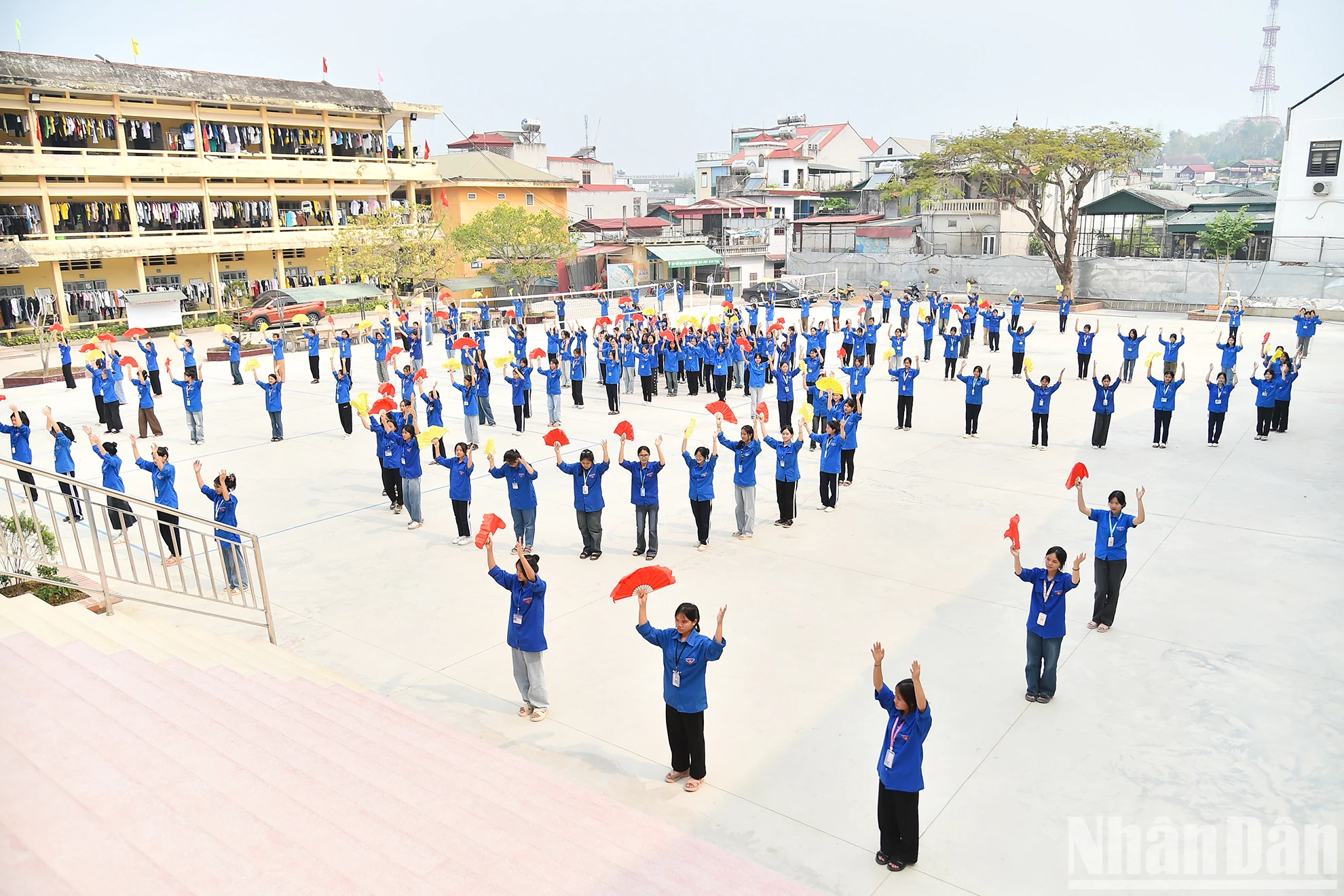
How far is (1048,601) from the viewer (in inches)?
278

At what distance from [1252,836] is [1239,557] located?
547 cm

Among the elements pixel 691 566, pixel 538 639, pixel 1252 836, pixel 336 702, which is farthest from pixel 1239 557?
pixel 336 702

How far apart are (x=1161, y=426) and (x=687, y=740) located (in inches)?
477

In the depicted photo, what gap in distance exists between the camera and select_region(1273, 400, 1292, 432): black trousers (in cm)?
1562

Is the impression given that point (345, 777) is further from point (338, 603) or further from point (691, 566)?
point (691, 566)

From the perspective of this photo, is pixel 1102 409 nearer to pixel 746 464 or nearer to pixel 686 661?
pixel 746 464

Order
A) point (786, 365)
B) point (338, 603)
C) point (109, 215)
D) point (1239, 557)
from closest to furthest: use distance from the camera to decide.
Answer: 1. point (338, 603)
2. point (1239, 557)
3. point (786, 365)
4. point (109, 215)

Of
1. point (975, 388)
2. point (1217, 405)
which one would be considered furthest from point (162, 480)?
point (1217, 405)

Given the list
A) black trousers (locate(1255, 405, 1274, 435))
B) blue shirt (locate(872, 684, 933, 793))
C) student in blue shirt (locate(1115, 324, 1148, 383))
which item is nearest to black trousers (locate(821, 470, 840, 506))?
blue shirt (locate(872, 684, 933, 793))

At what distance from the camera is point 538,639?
6.97 meters

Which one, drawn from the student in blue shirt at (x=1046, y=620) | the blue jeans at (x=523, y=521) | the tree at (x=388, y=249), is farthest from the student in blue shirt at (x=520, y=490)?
the tree at (x=388, y=249)

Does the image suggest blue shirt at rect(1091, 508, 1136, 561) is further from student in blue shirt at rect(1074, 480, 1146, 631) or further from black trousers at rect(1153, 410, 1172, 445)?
black trousers at rect(1153, 410, 1172, 445)

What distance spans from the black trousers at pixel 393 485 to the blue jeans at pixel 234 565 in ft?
9.60

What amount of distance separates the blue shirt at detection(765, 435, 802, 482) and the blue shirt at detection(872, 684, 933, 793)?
5.89 metres
